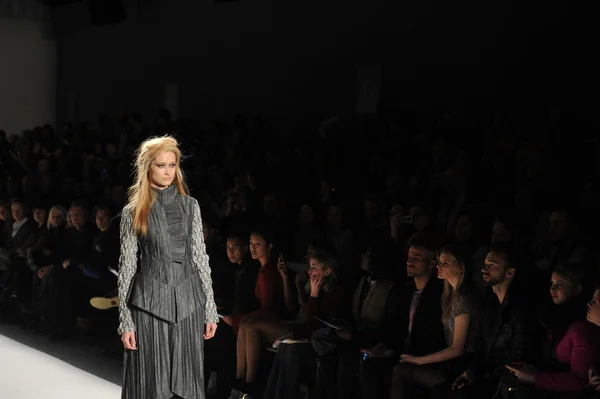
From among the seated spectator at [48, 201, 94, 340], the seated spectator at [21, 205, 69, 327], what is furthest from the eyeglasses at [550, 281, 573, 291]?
the seated spectator at [21, 205, 69, 327]

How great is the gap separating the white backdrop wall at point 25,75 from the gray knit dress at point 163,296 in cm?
1112

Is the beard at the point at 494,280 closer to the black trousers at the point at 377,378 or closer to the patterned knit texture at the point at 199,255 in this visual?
the black trousers at the point at 377,378

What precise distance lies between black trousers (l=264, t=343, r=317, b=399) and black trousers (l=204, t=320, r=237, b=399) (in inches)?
16.0

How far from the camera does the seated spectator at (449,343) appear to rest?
12.6 feet

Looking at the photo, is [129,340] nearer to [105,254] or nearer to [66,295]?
[105,254]

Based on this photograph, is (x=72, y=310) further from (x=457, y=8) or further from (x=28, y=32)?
(x=28, y=32)

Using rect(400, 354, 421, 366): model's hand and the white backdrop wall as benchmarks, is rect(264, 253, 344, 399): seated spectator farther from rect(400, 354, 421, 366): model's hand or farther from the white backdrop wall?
the white backdrop wall

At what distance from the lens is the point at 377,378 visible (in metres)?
4.01

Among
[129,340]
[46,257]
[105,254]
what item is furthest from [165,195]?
[46,257]

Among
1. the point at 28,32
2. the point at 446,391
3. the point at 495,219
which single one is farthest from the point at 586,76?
the point at 28,32

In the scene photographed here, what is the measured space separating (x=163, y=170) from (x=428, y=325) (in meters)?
1.46

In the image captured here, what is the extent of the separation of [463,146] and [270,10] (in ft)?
15.7

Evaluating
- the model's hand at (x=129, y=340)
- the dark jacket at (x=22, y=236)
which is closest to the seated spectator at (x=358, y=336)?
the model's hand at (x=129, y=340)

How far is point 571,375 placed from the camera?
3.49 metres
